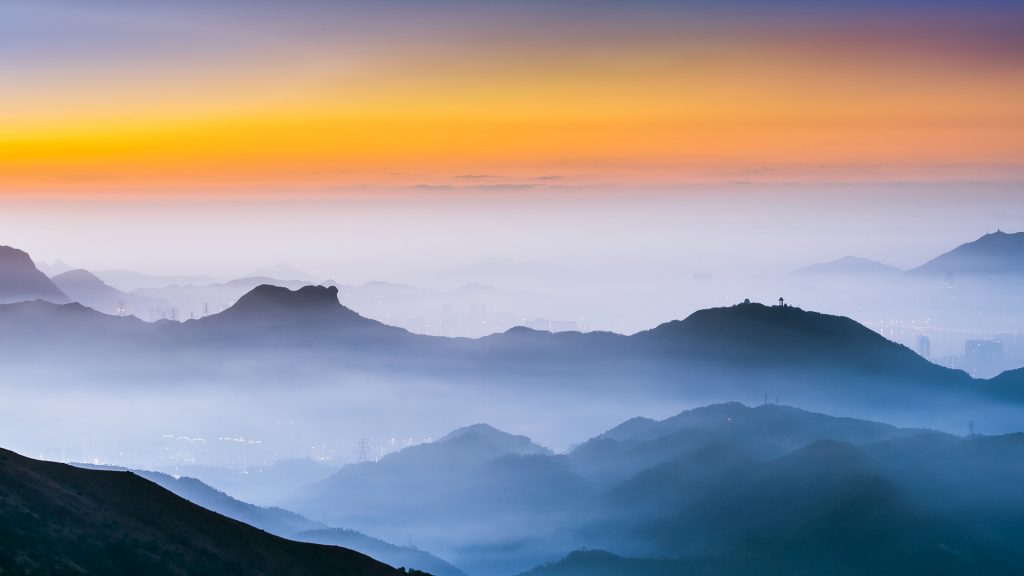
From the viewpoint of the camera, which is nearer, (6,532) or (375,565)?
(6,532)

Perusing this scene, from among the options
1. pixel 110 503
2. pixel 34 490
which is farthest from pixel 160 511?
pixel 34 490

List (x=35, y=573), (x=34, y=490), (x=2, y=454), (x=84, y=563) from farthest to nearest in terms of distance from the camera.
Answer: (x=2, y=454)
(x=34, y=490)
(x=84, y=563)
(x=35, y=573)

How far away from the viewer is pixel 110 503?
378ft

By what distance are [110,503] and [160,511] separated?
487 centimetres

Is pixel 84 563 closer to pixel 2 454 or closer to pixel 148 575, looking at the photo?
pixel 148 575

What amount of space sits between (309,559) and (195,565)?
13183 mm

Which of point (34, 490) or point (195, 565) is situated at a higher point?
point (34, 490)

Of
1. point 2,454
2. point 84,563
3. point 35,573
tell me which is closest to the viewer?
point 35,573

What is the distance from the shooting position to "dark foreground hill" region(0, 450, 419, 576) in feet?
325

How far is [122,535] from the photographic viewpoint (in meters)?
108

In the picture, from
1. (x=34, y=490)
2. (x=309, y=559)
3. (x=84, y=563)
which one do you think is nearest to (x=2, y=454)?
(x=34, y=490)

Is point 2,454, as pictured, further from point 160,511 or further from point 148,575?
point 148,575

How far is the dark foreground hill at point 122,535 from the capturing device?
325 ft

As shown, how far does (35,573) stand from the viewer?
91.6m
